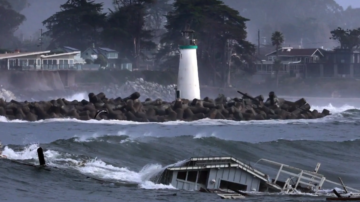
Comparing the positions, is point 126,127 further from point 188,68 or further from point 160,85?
point 160,85

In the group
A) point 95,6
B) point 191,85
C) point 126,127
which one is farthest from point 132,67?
point 126,127

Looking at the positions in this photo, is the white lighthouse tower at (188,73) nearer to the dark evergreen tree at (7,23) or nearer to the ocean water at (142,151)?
the ocean water at (142,151)

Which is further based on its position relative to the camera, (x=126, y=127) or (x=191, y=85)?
(x=191, y=85)

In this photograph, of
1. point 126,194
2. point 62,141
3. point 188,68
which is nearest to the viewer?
point 126,194

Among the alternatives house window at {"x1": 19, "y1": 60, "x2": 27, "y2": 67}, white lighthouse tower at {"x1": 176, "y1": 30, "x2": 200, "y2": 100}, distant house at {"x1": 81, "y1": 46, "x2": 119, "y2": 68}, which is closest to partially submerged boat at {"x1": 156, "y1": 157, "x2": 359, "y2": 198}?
white lighthouse tower at {"x1": 176, "y1": 30, "x2": 200, "y2": 100}

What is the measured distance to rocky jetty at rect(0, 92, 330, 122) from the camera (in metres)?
32.9

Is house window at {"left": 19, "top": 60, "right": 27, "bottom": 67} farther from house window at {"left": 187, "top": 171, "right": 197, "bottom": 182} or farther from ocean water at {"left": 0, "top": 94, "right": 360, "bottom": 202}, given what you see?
house window at {"left": 187, "top": 171, "right": 197, "bottom": 182}

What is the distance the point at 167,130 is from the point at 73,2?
48.0 metres

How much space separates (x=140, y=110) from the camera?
34.0 meters

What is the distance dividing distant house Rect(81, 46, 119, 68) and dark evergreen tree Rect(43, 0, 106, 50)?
2.14 metres

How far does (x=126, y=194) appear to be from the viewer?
1698 centimetres

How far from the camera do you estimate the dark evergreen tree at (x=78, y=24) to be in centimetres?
7488

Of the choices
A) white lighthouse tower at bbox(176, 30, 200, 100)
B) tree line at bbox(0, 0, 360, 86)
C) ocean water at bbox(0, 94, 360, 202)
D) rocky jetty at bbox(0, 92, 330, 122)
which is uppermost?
tree line at bbox(0, 0, 360, 86)

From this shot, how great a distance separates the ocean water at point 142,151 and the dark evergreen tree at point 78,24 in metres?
40.5
